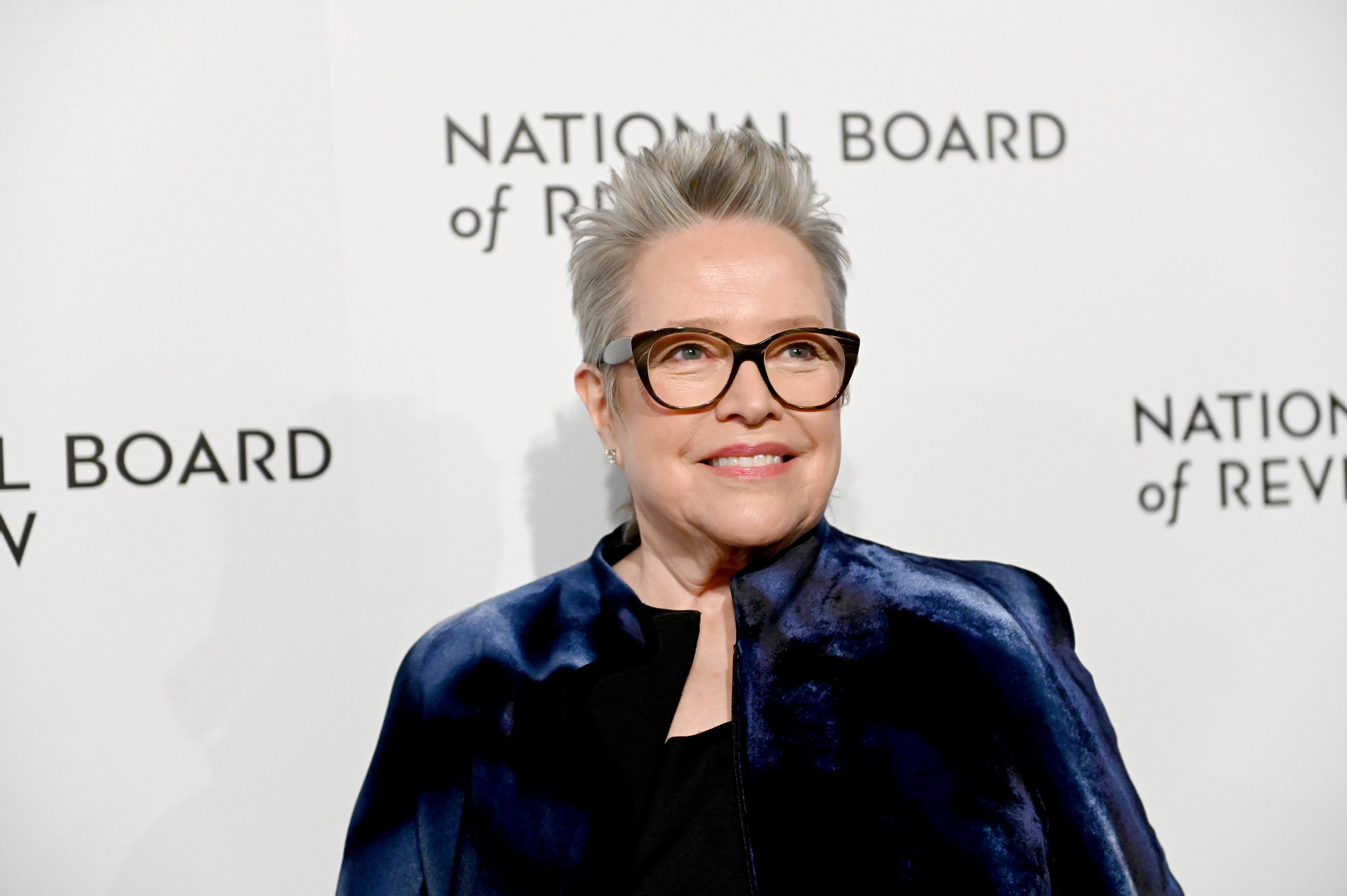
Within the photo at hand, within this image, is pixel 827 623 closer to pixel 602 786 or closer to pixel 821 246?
pixel 602 786

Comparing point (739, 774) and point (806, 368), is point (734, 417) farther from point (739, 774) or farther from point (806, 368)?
point (739, 774)

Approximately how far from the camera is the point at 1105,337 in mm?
2064

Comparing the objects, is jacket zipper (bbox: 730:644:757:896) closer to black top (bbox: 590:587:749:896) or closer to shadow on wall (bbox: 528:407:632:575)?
black top (bbox: 590:587:749:896)

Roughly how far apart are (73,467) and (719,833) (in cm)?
141

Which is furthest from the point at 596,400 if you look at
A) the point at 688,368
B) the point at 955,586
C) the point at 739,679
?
the point at 955,586

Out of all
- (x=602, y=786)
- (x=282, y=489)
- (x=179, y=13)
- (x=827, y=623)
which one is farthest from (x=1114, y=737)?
(x=179, y=13)

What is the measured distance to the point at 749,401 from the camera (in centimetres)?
127

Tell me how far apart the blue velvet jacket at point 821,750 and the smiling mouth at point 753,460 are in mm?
139

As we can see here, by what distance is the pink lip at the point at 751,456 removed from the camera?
4.25 ft

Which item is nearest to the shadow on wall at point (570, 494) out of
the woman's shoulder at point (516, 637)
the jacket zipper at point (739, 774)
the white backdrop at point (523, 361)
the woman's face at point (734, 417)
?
the white backdrop at point (523, 361)

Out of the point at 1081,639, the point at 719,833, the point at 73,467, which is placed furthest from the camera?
the point at 1081,639

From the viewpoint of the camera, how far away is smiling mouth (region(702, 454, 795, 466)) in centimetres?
131

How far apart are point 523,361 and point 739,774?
3.37 feet

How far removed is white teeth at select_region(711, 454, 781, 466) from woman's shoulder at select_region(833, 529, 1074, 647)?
0.60 feet
